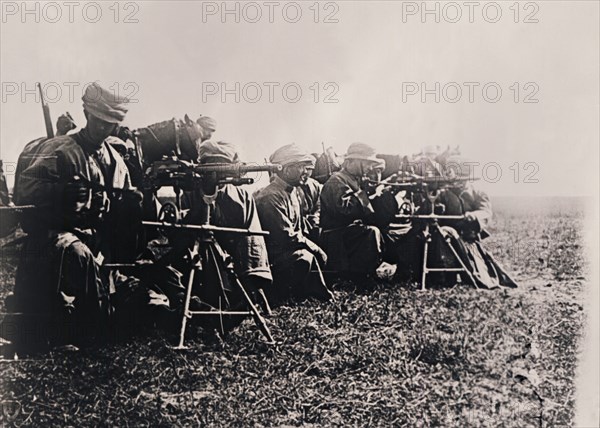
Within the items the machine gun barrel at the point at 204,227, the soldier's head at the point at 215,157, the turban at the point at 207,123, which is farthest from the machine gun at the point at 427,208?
the turban at the point at 207,123

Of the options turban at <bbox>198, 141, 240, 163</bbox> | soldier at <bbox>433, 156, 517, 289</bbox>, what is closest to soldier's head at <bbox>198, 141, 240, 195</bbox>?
turban at <bbox>198, 141, 240, 163</bbox>

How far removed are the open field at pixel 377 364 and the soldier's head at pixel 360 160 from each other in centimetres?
110

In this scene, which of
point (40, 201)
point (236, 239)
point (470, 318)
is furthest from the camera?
point (470, 318)

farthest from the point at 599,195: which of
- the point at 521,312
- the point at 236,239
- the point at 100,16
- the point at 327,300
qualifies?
the point at 100,16

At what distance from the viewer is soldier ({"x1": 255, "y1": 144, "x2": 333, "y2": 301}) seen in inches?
289

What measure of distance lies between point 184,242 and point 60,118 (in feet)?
4.87

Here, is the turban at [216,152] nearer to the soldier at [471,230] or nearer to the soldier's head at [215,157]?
the soldier's head at [215,157]

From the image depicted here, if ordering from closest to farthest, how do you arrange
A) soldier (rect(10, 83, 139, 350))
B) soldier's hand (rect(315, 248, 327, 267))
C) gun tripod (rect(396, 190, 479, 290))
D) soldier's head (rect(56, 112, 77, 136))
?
soldier (rect(10, 83, 139, 350)), soldier's head (rect(56, 112, 77, 136)), soldier's hand (rect(315, 248, 327, 267)), gun tripod (rect(396, 190, 479, 290))

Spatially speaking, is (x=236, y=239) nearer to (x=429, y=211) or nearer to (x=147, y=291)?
(x=147, y=291)

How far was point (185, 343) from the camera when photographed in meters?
6.93

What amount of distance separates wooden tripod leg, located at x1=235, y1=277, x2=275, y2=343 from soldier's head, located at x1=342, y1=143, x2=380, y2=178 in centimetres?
155

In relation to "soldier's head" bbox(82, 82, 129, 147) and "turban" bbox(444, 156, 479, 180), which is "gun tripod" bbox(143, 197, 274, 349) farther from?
"turban" bbox(444, 156, 479, 180)

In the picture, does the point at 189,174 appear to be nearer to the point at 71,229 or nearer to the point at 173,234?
the point at 173,234

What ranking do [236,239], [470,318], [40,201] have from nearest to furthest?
[40,201], [236,239], [470,318]
